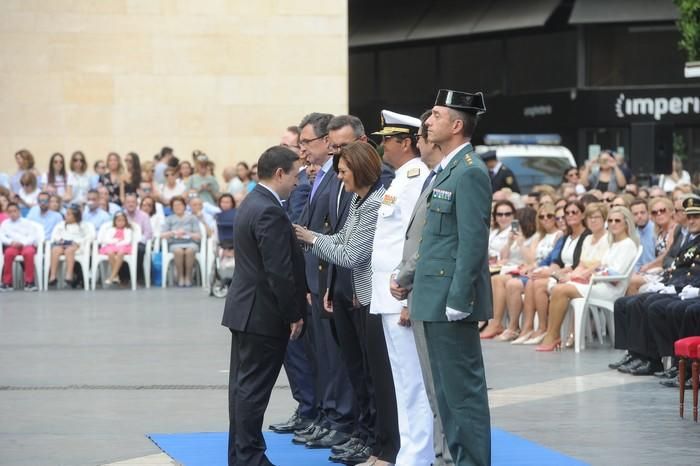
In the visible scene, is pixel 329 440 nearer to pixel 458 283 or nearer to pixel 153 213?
pixel 458 283

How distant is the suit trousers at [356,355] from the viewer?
26.9 ft

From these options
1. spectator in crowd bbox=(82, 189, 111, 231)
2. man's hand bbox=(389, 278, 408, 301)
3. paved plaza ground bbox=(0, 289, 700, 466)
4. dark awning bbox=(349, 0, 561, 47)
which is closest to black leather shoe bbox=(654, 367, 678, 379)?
paved plaza ground bbox=(0, 289, 700, 466)

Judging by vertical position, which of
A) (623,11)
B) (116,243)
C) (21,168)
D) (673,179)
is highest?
(623,11)

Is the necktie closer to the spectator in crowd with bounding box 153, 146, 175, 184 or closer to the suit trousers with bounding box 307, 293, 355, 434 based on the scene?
the suit trousers with bounding box 307, 293, 355, 434

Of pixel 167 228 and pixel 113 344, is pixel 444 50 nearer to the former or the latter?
pixel 167 228

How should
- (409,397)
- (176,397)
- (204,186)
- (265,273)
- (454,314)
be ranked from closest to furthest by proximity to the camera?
(454,314) < (409,397) < (265,273) < (176,397) < (204,186)

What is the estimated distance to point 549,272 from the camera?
47.8ft

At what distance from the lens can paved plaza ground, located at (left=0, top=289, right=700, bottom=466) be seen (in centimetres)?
888

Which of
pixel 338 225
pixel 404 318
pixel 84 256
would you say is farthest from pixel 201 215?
pixel 404 318

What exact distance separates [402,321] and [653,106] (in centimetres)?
3149

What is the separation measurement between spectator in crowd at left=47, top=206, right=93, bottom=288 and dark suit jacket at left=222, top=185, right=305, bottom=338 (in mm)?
14391

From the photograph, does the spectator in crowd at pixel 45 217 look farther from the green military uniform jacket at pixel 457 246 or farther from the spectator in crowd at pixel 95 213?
the green military uniform jacket at pixel 457 246

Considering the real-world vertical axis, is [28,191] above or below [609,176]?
below

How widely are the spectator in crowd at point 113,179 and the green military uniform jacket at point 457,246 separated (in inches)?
655
